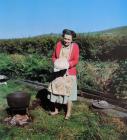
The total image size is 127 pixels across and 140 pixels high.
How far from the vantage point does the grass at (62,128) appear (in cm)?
763

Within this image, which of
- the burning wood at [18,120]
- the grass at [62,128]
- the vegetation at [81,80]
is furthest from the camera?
the burning wood at [18,120]

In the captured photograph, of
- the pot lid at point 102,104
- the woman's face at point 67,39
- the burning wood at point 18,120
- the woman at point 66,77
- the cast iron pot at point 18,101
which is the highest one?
the woman's face at point 67,39

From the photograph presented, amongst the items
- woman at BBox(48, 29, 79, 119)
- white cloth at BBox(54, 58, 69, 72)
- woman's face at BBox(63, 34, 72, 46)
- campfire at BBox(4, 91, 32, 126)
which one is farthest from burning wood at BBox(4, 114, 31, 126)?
woman's face at BBox(63, 34, 72, 46)

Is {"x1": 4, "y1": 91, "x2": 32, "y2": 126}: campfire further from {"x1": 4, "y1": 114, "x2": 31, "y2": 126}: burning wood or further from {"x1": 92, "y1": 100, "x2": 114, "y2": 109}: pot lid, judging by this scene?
{"x1": 92, "y1": 100, "x2": 114, "y2": 109}: pot lid

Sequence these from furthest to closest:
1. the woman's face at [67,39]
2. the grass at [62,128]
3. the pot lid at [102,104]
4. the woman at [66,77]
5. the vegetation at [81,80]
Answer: the pot lid at [102,104] → the woman at [66,77] → the woman's face at [67,39] → the vegetation at [81,80] → the grass at [62,128]

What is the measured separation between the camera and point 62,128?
8250mm

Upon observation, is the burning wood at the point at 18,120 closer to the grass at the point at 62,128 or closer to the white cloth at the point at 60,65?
the grass at the point at 62,128

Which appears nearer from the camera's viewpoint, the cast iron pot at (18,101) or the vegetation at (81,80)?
the vegetation at (81,80)

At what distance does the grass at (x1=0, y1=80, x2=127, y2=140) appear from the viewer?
7625 millimetres

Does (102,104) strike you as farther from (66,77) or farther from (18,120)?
(18,120)

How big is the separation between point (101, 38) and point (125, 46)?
1954 millimetres

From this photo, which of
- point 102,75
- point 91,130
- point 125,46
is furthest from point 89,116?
point 125,46

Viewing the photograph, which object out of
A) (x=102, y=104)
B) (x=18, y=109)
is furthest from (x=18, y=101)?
(x=102, y=104)

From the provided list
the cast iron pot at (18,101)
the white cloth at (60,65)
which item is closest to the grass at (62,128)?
the cast iron pot at (18,101)
